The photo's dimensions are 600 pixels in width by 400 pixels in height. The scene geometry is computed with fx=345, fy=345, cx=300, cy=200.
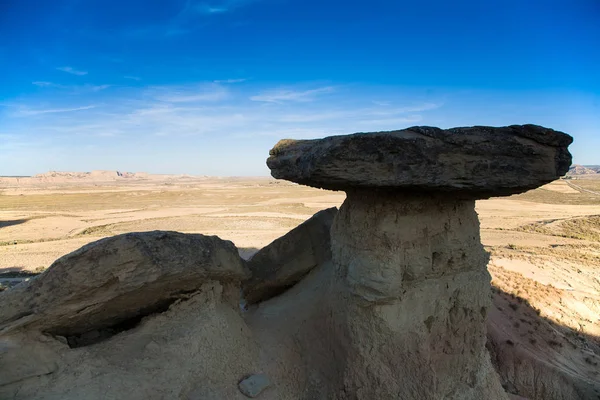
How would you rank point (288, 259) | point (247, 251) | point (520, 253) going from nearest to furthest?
point (288, 259), point (520, 253), point (247, 251)

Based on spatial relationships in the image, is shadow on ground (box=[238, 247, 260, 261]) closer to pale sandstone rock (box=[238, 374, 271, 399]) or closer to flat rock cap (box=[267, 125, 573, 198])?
pale sandstone rock (box=[238, 374, 271, 399])

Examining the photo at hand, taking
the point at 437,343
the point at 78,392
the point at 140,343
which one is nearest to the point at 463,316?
the point at 437,343

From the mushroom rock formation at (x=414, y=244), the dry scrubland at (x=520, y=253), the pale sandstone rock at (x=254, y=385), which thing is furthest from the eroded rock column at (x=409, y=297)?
the dry scrubland at (x=520, y=253)

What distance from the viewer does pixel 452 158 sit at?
12.0 ft

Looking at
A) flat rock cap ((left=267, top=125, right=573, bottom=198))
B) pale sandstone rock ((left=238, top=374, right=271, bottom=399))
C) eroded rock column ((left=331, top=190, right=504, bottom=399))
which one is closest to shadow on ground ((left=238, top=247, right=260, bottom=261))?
pale sandstone rock ((left=238, top=374, right=271, bottom=399))

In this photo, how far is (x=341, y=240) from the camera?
5.03 meters

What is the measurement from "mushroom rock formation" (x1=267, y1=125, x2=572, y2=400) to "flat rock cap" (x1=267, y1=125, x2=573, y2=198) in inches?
0.4

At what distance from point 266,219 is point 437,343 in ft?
86.1

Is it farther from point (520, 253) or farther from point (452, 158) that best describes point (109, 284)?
point (520, 253)

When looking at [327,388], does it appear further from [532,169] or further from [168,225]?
[168,225]

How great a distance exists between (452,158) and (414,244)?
136cm

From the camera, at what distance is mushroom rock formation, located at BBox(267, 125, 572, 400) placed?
12.0 ft

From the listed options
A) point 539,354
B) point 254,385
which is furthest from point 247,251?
point 254,385

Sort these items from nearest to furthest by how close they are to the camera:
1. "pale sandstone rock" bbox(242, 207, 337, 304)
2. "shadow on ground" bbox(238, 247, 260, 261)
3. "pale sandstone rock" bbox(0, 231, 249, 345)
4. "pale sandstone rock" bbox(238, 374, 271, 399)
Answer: "pale sandstone rock" bbox(0, 231, 249, 345) < "pale sandstone rock" bbox(238, 374, 271, 399) < "pale sandstone rock" bbox(242, 207, 337, 304) < "shadow on ground" bbox(238, 247, 260, 261)
